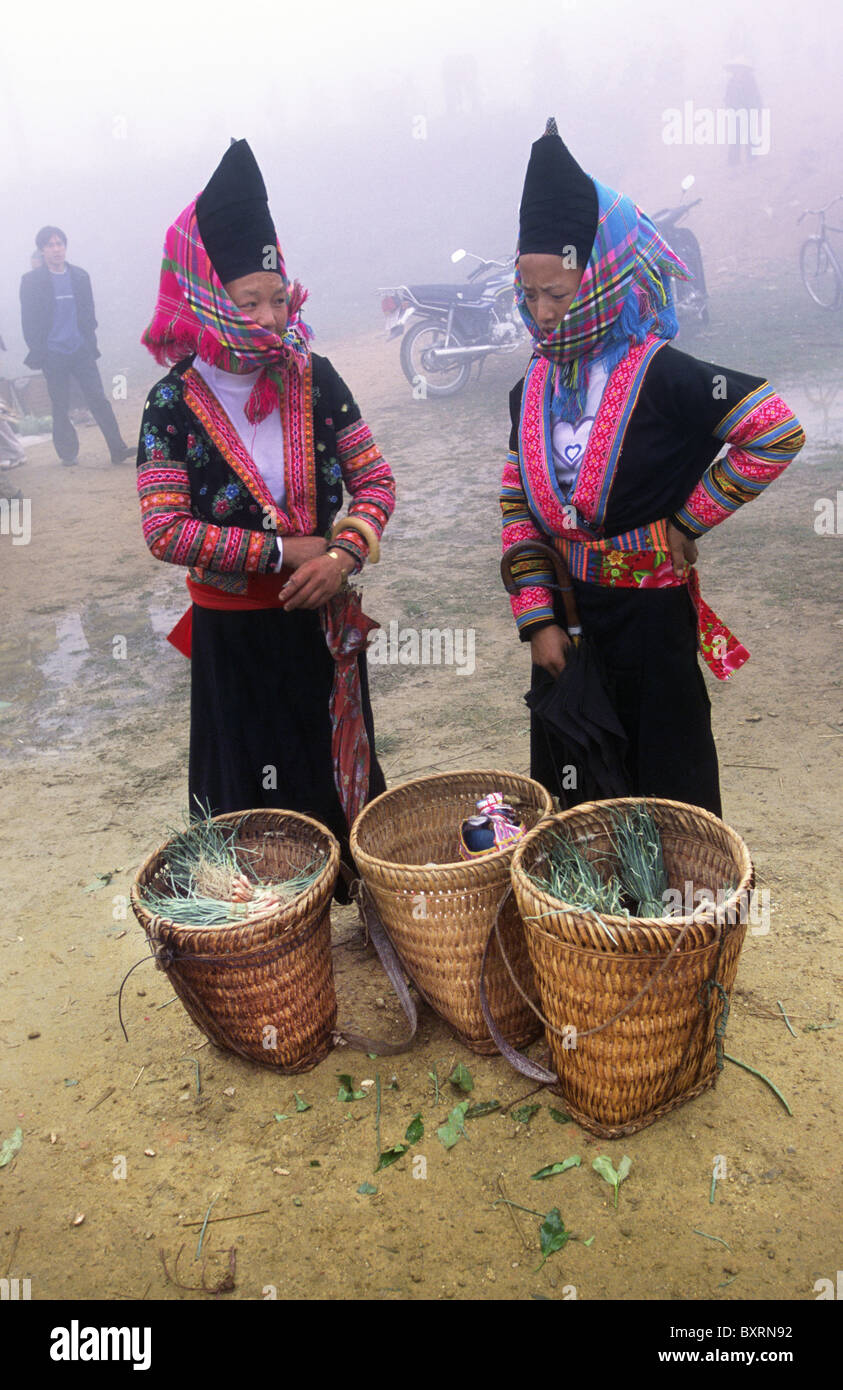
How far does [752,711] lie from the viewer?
13.2 ft

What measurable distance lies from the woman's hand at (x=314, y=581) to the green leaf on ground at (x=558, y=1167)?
1.31 metres

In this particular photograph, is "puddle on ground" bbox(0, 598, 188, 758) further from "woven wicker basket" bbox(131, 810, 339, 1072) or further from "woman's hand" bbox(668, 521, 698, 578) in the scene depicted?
"woman's hand" bbox(668, 521, 698, 578)

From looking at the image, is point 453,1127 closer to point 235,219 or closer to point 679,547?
point 679,547

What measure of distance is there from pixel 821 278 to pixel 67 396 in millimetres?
9615

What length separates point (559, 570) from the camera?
2.44 meters

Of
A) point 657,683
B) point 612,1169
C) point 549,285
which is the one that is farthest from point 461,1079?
point 549,285

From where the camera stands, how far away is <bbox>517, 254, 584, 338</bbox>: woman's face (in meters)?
2.14

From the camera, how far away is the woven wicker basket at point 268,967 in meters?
2.20

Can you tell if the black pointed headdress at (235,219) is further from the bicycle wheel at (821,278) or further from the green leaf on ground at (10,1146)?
the bicycle wheel at (821,278)

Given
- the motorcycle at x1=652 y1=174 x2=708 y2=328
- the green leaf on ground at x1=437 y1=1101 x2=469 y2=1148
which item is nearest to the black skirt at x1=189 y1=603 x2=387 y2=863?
the green leaf on ground at x1=437 y1=1101 x2=469 y2=1148

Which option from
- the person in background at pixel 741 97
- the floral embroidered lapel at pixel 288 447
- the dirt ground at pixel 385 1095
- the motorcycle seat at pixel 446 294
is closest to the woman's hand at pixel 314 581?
the floral embroidered lapel at pixel 288 447

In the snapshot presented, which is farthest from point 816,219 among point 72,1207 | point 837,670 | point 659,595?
point 72,1207

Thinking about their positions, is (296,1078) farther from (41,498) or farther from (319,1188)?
(41,498)

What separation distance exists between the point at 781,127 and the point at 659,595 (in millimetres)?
27126
